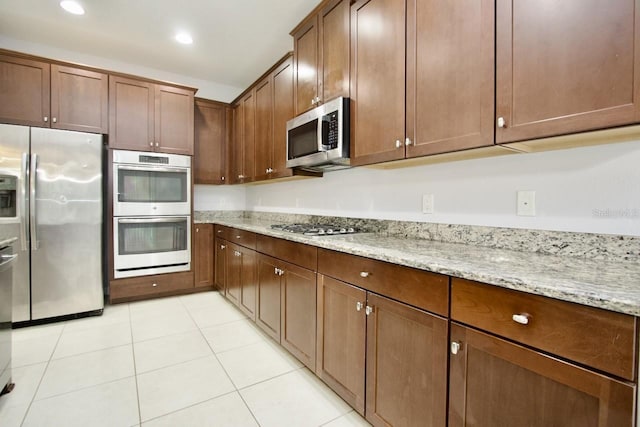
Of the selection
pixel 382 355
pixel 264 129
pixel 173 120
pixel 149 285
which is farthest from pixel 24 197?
pixel 382 355

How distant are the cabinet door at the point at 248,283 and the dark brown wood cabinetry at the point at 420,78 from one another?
136cm

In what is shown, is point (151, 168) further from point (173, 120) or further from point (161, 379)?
point (161, 379)

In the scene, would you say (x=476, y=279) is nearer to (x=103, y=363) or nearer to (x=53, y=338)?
(x=103, y=363)

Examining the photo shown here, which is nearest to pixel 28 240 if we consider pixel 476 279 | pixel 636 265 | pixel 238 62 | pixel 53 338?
pixel 53 338

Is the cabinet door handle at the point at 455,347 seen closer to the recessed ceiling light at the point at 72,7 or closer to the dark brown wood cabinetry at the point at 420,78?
the dark brown wood cabinetry at the point at 420,78

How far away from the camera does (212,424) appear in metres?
1.52

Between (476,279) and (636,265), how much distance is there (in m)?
0.64

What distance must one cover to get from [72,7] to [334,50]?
92.0 inches

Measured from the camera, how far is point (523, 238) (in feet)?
4.63

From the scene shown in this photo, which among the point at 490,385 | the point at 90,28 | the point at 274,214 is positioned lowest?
the point at 490,385

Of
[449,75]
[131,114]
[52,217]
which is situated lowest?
[52,217]

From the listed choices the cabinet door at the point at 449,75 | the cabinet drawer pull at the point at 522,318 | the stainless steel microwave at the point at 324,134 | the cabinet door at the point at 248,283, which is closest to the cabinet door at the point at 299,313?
the cabinet door at the point at 248,283

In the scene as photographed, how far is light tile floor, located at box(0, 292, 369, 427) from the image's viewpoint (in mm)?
1568

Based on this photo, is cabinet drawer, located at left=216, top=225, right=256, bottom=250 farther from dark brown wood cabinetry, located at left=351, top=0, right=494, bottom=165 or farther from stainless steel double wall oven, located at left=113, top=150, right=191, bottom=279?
dark brown wood cabinetry, located at left=351, top=0, right=494, bottom=165
